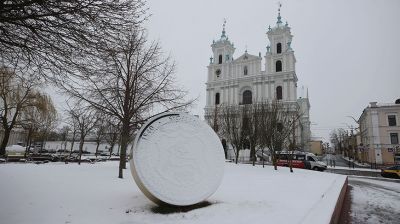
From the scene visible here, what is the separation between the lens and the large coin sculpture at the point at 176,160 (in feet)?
17.9

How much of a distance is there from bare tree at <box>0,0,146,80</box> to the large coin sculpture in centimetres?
209

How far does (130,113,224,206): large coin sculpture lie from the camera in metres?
5.45

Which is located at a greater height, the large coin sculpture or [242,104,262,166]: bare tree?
[242,104,262,166]: bare tree

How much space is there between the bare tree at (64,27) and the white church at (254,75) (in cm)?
4561

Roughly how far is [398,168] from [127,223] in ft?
85.2

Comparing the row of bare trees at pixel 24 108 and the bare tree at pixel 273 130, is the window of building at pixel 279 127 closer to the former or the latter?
the bare tree at pixel 273 130

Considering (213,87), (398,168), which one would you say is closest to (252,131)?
(398,168)

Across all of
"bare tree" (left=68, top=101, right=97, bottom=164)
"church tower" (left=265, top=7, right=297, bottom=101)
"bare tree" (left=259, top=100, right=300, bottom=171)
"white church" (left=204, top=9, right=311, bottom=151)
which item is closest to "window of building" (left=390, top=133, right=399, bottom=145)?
"white church" (left=204, top=9, right=311, bottom=151)

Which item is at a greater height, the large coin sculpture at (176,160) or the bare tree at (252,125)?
the bare tree at (252,125)

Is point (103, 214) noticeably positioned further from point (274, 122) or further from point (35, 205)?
point (274, 122)

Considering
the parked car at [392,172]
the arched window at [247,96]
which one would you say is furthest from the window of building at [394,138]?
the arched window at [247,96]

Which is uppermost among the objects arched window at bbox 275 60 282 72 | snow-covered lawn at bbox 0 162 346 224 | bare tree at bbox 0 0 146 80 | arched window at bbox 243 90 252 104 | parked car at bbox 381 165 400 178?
arched window at bbox 275 60 282 72

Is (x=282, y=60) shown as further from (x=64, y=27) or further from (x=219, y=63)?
(x=64, y=27)

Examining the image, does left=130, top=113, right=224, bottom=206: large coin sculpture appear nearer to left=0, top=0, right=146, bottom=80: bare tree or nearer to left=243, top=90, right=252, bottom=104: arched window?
left=0, top=0, right=146, bottom=80: bare tree
